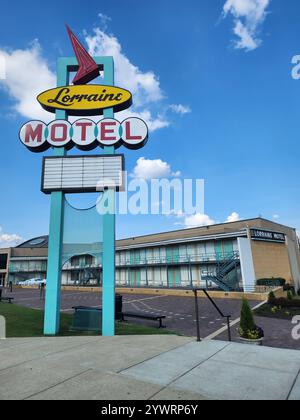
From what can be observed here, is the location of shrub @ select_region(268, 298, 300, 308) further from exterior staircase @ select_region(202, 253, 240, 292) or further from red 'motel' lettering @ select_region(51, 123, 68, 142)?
red 'motel' lettering @ select_region(51, 123, 68, 142)

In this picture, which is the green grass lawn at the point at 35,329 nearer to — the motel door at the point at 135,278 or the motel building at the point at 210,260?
the motel building at the point at 210,260

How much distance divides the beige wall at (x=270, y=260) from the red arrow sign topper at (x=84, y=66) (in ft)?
Result: 83.3

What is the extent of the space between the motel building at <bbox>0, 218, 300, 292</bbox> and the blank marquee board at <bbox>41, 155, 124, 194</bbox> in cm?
2098

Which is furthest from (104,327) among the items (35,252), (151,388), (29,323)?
(35,252)

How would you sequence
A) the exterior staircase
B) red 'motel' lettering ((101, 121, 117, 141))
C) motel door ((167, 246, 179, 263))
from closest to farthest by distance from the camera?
red 'motel' lettering ((101, 121, 117, 141)) → the exterior staircase → motel door ((167, 246, 179, 263))

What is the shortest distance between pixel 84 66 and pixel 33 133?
12.8ft

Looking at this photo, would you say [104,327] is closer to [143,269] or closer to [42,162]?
[42,162]

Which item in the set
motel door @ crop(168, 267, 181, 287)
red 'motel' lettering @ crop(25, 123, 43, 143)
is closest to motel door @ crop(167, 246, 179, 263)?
motel door @ crop(168, 267, 181, 287)

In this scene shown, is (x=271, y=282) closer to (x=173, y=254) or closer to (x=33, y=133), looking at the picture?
(x=173, y=254)

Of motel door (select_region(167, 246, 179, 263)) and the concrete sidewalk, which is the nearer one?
the concrete sidewalk

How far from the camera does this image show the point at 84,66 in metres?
12.7

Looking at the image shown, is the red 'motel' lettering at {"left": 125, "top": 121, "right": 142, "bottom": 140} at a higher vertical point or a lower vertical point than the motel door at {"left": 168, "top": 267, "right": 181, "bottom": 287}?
higher

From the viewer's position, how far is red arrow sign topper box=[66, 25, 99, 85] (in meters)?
12.6
